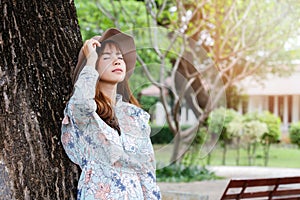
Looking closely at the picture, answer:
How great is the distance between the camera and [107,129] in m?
2.78

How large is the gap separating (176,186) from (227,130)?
288 inches

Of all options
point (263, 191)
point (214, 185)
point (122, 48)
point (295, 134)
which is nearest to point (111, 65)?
point (122, 48)

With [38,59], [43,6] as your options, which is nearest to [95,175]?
[38,59]

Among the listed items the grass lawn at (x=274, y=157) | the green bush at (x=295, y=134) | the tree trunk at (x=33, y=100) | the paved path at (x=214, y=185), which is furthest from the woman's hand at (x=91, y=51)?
the green bush at (x=295, y=134)

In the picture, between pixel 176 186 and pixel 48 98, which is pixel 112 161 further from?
pixel 176 186

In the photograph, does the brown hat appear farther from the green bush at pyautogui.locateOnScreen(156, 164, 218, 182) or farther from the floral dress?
the green bush at pyautogui.locateOnScreen(156, 164, 218, 182)

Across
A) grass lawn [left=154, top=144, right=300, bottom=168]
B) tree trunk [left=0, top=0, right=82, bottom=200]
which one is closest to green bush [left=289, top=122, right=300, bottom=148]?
grass lawn [left=154, top=144, right=300, bottom=168]

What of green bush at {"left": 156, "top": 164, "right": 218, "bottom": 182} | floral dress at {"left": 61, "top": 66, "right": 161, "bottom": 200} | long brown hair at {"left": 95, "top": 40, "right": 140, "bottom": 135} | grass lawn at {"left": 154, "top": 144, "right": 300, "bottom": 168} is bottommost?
grass lawn at {"left": 154, "top": 144, "right": 300, "bottom": 168}

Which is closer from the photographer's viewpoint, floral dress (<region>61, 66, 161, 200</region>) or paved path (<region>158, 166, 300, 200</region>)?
floral dress (<region>61, 66, 161, 200</region>)

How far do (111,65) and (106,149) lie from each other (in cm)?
33

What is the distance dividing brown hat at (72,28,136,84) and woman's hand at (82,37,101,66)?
0.10 feet

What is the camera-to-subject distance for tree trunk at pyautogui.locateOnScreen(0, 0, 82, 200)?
2.96m

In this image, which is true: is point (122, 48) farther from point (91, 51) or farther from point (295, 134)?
point (295, 134)

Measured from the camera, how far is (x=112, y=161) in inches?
109
